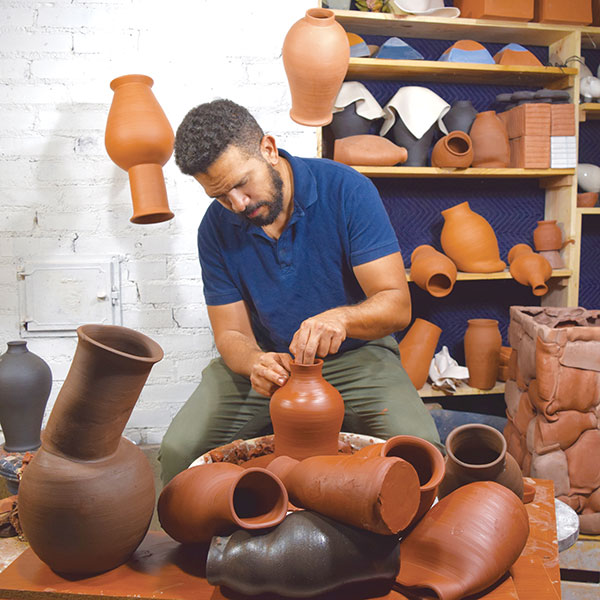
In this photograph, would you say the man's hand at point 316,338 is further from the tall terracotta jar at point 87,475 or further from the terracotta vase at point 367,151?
the terracotta vase at point 367,151

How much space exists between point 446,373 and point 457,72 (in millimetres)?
1513

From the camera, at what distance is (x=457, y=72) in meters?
2.78

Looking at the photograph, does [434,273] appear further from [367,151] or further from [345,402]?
[345,402]

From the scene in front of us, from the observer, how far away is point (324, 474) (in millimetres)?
799

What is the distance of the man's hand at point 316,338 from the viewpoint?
1276 mm

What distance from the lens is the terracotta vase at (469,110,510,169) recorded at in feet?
8.89

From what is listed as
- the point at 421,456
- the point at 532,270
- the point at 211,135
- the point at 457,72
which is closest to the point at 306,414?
the point at 421,456

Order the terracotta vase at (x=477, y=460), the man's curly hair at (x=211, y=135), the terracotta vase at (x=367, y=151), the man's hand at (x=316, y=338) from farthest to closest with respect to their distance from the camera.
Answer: the terracotta vase at (x=367, y=151)
the man's curly hair at (x=211, y=135)
the man's hand at (x=316, y=338)
the terracotta vase at (x=477, y=460)

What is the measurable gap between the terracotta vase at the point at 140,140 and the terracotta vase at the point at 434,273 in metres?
1.22

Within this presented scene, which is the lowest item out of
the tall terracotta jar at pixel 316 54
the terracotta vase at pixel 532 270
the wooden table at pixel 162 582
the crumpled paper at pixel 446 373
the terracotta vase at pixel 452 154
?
the crumpled paper at pixel 446 373

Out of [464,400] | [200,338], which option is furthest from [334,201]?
[464,400]

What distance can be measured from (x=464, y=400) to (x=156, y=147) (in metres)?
2.18

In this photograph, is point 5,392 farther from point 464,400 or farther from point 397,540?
point 464,400

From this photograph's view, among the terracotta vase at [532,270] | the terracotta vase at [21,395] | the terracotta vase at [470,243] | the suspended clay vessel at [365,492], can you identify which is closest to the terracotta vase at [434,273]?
the terracotta vase at [470,243]
